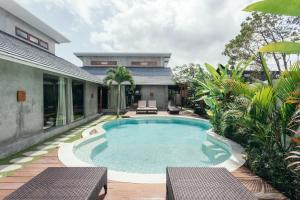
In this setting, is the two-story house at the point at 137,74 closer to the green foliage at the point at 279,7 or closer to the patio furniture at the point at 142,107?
the patio furniture at the point at 142,107

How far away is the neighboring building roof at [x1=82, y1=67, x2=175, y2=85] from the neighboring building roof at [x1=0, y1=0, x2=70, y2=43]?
350 inches

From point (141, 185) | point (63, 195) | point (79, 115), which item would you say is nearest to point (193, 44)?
point (79, 115)

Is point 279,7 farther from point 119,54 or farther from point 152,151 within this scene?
point 119,54

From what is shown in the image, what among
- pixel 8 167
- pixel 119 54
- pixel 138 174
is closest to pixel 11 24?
pixel 8 167

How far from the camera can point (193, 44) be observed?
26.8 metres

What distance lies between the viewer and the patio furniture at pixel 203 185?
10.4 feet

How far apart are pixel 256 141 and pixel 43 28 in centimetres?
1497

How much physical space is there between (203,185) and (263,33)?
20.9m

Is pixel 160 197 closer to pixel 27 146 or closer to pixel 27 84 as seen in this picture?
pixel 27 146

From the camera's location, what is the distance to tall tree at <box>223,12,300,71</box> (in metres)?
19.5

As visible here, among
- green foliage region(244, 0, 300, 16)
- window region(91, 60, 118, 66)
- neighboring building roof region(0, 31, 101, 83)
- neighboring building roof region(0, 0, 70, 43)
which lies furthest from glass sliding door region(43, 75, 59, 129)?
window region(91, 60, 118, 66)

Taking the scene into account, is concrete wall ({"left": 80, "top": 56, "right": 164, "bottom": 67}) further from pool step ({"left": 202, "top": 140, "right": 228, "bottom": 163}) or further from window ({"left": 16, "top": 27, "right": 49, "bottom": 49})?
pool step ({"left": 202, "top": 140, "right": 228, "bottom": 163})

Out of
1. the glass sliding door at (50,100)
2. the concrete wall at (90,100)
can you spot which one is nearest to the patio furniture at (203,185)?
the glass sliding door at (50,100)

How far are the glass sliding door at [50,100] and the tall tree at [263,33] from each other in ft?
55.7
